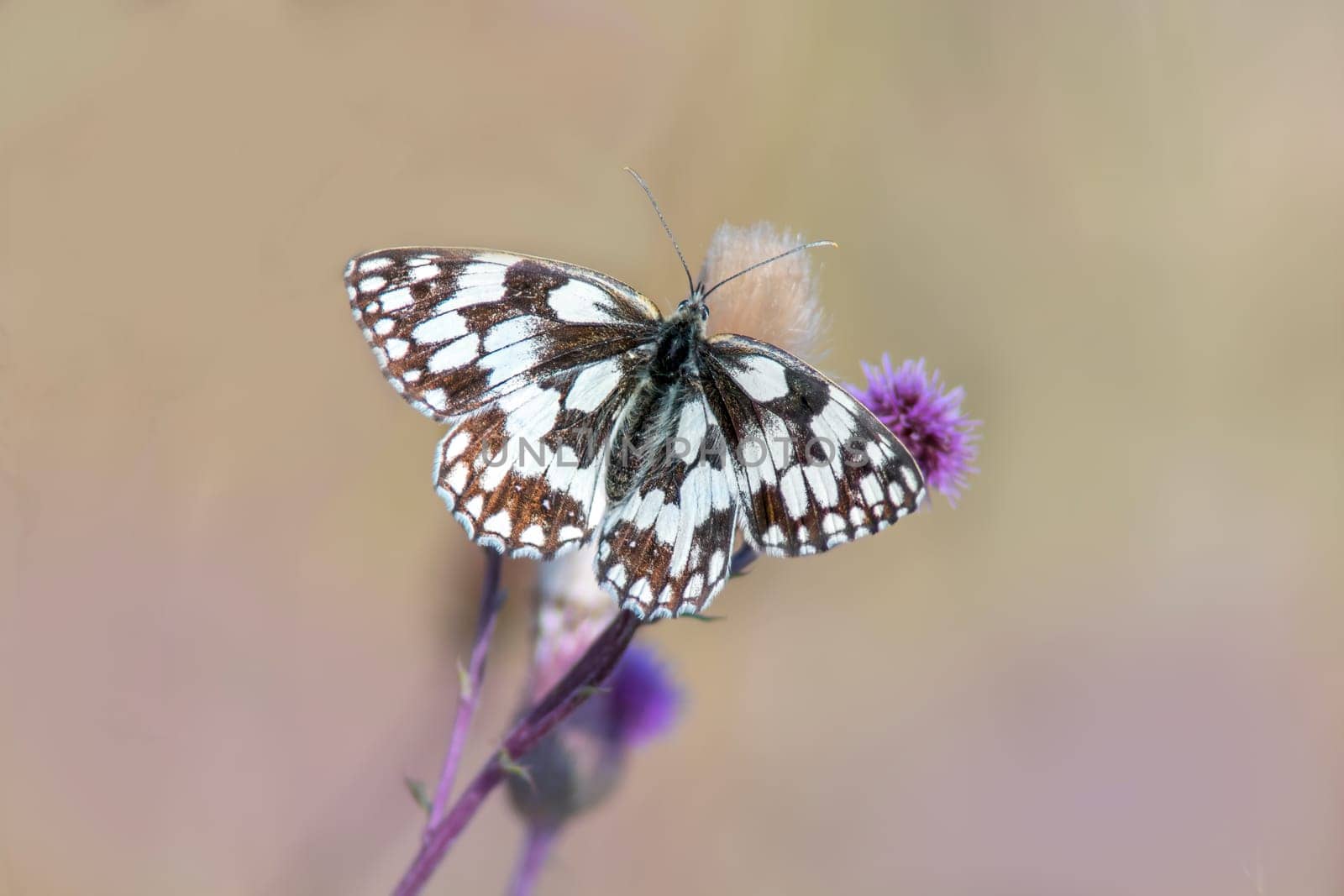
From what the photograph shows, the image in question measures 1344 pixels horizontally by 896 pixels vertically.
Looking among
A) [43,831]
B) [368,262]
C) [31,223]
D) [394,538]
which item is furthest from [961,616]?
[31,223]

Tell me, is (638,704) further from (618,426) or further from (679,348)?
(679,348)

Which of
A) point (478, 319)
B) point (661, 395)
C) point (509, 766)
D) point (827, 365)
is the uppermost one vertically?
point (827, 365)

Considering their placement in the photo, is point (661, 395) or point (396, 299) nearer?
point (396, 299)

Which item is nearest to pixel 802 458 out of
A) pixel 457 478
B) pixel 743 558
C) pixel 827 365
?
pixel 743 558

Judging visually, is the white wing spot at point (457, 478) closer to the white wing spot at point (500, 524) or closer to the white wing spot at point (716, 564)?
the white wing spot at point (500, 524)

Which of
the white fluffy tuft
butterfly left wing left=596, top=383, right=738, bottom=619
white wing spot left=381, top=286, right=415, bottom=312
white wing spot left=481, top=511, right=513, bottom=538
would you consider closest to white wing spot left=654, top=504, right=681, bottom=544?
butterfly left wing left=596, top=383, right=738, bottom=619

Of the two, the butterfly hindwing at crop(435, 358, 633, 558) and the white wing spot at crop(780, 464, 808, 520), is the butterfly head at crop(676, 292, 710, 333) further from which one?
the white wing spot at crop(780, 464, 808, 520)

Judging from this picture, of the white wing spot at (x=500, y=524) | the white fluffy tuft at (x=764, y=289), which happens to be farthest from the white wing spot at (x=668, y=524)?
the white fluffy tuft at (x=764, y=289)
